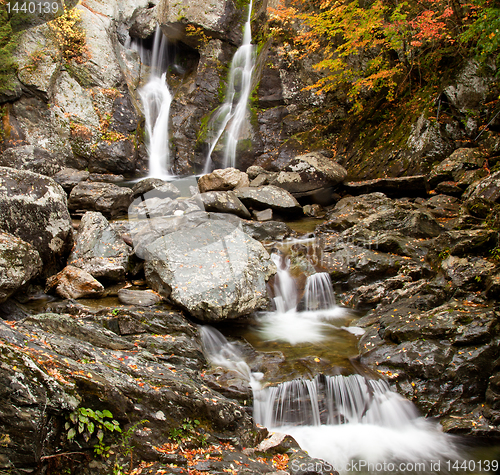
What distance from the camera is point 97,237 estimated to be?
6.64 meters

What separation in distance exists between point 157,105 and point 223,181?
941 cm

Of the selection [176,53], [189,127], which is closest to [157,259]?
[189,127]

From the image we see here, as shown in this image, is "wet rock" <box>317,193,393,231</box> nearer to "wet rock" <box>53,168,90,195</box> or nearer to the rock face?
the rock face

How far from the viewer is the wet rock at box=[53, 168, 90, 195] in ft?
34.7

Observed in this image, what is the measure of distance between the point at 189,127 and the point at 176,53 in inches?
236

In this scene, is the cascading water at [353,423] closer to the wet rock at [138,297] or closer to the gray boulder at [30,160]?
the wet rock at [138,297]

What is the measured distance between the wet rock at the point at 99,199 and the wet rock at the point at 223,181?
2.53 m

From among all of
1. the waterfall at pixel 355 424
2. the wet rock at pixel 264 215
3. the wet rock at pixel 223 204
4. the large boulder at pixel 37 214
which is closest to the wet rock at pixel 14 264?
the large boulder at pixel 37 214

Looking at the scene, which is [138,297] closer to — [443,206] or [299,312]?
[299,312]

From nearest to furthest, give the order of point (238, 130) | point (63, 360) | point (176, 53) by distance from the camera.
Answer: point (63, 360) < point (238, 130) < point (176, 53)

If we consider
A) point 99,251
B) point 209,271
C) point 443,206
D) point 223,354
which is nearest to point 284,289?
point 209,271

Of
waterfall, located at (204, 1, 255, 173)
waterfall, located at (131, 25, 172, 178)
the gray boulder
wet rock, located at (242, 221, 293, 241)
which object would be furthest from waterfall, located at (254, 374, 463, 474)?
waterfall, located at (131, 25, 172, 178)

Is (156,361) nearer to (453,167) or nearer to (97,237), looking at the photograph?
(97,237)

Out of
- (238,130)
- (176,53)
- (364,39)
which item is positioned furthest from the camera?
(176,53)
